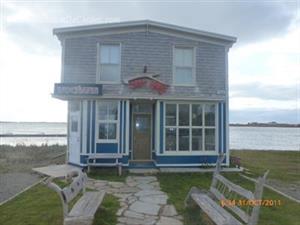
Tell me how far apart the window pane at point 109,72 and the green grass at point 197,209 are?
448cm

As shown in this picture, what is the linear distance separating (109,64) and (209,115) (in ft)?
15.2

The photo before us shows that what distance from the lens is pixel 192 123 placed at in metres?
14.5

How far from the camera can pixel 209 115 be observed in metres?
14.7

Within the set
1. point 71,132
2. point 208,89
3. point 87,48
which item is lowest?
point 71,132

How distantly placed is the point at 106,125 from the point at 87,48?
3260 mm

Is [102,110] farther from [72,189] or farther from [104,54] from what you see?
[72,189]

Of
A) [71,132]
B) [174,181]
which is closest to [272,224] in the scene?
[174,181]

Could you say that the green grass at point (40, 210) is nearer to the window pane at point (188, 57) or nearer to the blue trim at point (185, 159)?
the blue trim at point (185, 159)

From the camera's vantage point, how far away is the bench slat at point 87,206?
18.5 feet

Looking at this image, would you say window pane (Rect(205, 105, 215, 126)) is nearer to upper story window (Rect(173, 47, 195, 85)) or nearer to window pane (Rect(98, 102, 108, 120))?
upper story window (Rect(173, 47, 195, 85))

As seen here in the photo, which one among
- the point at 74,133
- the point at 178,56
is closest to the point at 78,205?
the point at 74,133

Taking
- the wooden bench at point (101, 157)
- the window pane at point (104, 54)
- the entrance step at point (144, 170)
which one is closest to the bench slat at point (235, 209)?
the entrance step at point (144, 170)

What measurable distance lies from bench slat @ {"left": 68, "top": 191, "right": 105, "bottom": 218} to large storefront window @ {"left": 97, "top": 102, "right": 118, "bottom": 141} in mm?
6505

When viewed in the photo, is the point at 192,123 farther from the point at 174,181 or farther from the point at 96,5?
the point at 96,5
